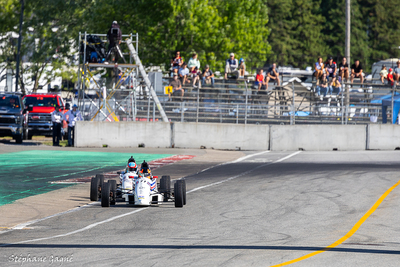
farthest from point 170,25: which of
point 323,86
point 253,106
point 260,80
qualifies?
point 323,86

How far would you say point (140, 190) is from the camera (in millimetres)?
12430

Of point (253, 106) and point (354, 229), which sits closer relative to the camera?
point (354, 229)

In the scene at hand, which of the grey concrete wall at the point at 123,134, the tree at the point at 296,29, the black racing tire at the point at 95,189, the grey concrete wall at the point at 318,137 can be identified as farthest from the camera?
the tree at the point at 296,29

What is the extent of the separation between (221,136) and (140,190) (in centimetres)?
1576

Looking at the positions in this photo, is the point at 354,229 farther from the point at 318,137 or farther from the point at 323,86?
the point at 323,86

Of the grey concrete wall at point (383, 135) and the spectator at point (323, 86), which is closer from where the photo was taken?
the grey concrete wall at point (383, 135)

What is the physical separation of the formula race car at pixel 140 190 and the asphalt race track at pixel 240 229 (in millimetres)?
189

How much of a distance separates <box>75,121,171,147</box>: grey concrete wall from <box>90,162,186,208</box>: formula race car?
14.9 m

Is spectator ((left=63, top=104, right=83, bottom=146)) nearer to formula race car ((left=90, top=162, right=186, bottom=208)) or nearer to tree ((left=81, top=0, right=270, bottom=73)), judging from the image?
formula race car ((left=90, top=162, right=186, bottom=208))

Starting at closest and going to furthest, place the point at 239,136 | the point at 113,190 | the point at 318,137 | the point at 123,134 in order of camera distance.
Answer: the point at 113,190, the point at 318,137, the point at 239,136, the point at 123,134

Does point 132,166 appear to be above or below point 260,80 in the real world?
below

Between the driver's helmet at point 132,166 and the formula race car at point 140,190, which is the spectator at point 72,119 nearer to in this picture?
the formula race car at point 140,190

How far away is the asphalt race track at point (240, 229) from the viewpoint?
8164mm

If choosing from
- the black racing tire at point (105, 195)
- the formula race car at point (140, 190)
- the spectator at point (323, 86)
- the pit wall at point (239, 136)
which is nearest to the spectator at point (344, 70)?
A: the spectator at point (323, 86)
